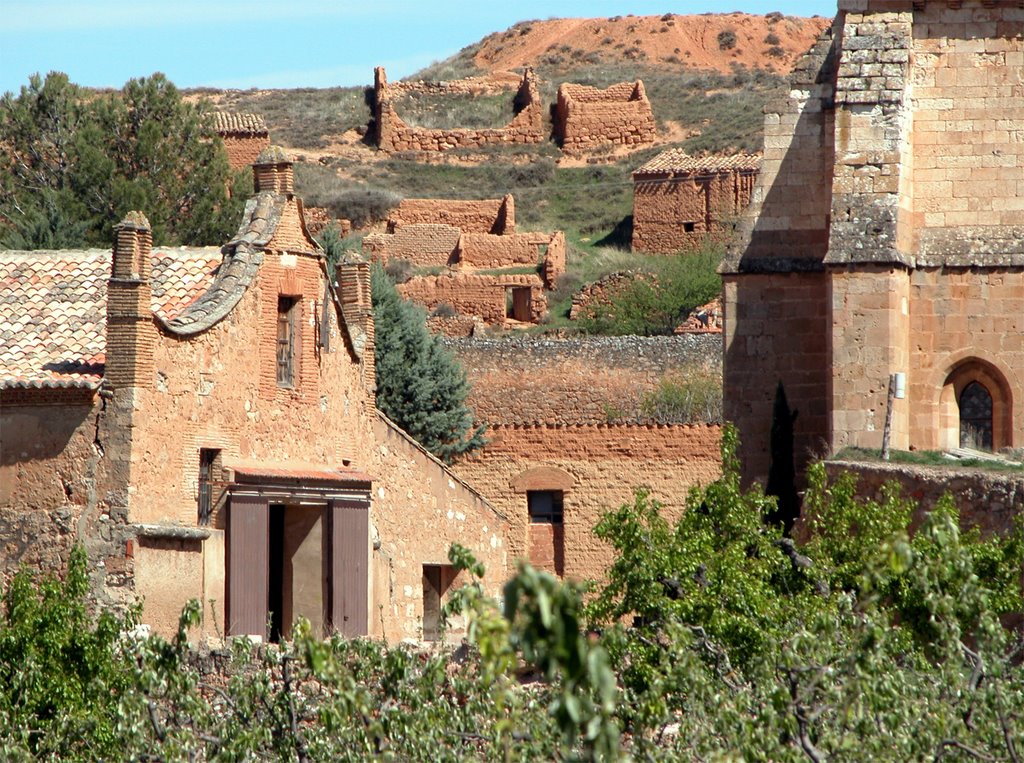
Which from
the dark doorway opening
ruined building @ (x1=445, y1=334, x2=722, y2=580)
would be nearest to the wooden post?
the dark doorway opening

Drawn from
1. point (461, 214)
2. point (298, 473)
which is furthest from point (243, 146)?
point (298, 473)

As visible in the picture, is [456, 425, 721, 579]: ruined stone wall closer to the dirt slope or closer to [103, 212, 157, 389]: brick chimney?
[103, 212, 157, 389]: brick chimney

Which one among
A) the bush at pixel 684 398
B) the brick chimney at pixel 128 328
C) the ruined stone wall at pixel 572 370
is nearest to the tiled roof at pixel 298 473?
the brick chimney at pixel 128 328

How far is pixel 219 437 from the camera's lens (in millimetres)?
22422

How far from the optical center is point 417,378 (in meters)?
35.5

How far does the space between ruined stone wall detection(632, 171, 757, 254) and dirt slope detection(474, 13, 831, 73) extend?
102ft

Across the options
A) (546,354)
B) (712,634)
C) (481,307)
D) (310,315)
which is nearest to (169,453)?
(310,315)

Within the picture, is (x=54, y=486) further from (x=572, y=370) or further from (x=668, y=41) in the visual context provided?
(x=668, y=41)

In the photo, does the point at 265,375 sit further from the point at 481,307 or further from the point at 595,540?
the point at 481,307

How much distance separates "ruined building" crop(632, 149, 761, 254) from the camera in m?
54.6

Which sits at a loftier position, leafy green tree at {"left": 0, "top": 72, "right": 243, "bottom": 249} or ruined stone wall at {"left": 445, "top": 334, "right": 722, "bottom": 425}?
leafy green tree at {"left": 0, "top": 72, "right": 243, "bottom": 249}

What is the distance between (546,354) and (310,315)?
58.2 ft

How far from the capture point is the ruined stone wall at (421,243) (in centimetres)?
5450

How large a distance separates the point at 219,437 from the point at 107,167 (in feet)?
60.8
